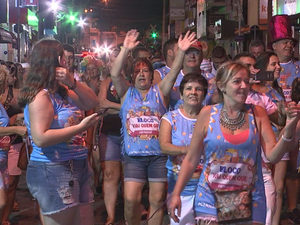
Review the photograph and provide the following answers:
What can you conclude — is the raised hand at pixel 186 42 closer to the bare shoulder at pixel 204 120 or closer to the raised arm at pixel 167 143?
the raised arm at pixel 167 143

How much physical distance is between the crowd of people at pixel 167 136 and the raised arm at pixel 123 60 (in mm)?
12

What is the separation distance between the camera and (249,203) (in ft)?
13.1

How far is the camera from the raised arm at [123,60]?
5.93m

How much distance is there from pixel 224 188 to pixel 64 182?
Result: 1382mm

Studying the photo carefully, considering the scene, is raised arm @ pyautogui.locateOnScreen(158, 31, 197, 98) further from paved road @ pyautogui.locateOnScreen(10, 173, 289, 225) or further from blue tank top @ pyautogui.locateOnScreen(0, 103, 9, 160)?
paved road @ pyautogui.locateOnScreen(10, 173, 289, 225)

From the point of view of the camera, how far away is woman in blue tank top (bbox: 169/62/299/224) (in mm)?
3980

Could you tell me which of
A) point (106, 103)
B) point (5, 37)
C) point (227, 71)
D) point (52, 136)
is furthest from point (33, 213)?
point (5, 37)

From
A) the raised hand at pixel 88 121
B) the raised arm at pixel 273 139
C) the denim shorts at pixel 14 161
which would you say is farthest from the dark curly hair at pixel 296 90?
the denim shorts at pixel 14 161

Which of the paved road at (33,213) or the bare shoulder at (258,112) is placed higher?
the bare shoulder at (258,112)

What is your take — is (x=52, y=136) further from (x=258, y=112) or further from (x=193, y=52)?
(x=193, y=52)

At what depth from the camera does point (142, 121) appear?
613cm

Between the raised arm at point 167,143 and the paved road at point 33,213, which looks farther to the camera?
the paved road at point 33,213

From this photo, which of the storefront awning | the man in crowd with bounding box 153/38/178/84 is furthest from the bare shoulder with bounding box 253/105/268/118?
the storefront awning

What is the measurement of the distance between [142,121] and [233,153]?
2269mm
